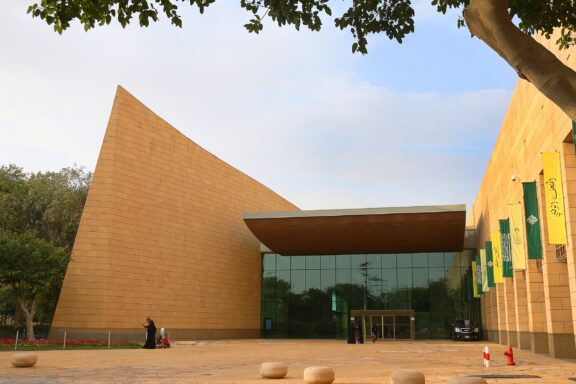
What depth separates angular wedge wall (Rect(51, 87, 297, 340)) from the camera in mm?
34250

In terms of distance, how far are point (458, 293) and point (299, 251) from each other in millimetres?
12906

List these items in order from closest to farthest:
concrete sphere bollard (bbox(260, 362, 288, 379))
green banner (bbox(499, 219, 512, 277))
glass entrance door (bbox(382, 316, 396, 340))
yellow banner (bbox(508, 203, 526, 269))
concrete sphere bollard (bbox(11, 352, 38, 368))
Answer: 1. concrete sphere bollard (bbox(260, 362, 288, 379))
2. concrete sphere bollard (bbox(11, 352, 38, 368))
3. yellow banner (bbox(508, 203, 526, 269))
4. green banner (bbox(499, 219, 512, 277))
5. glass entrance door (bbox(382, 316, 396, 340))

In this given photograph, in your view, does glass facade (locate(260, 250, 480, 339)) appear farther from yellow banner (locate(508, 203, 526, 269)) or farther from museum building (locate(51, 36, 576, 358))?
yellow banner (locate(508, 203, 526, 269))

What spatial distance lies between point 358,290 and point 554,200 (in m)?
32.9

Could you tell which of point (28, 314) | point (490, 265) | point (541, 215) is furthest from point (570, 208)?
point (28, 314)

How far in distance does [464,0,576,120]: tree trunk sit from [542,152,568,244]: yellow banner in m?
10.9

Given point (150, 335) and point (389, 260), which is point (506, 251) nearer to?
point (150, 335)

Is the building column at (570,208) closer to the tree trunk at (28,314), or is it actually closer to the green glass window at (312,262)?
the tree trunk at (28,314)

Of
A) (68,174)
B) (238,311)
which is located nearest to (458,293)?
(238,311)

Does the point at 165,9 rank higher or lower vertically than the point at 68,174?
lower

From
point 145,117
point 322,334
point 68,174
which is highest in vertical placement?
point 145,117

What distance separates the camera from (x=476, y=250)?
4672 centimetres

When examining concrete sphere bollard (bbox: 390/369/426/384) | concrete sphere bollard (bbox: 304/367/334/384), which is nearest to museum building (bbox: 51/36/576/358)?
concrete sphere bollard (bbox: 390/369/426/384)

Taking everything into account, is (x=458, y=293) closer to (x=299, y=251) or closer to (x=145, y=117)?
(x=299, y=251)
